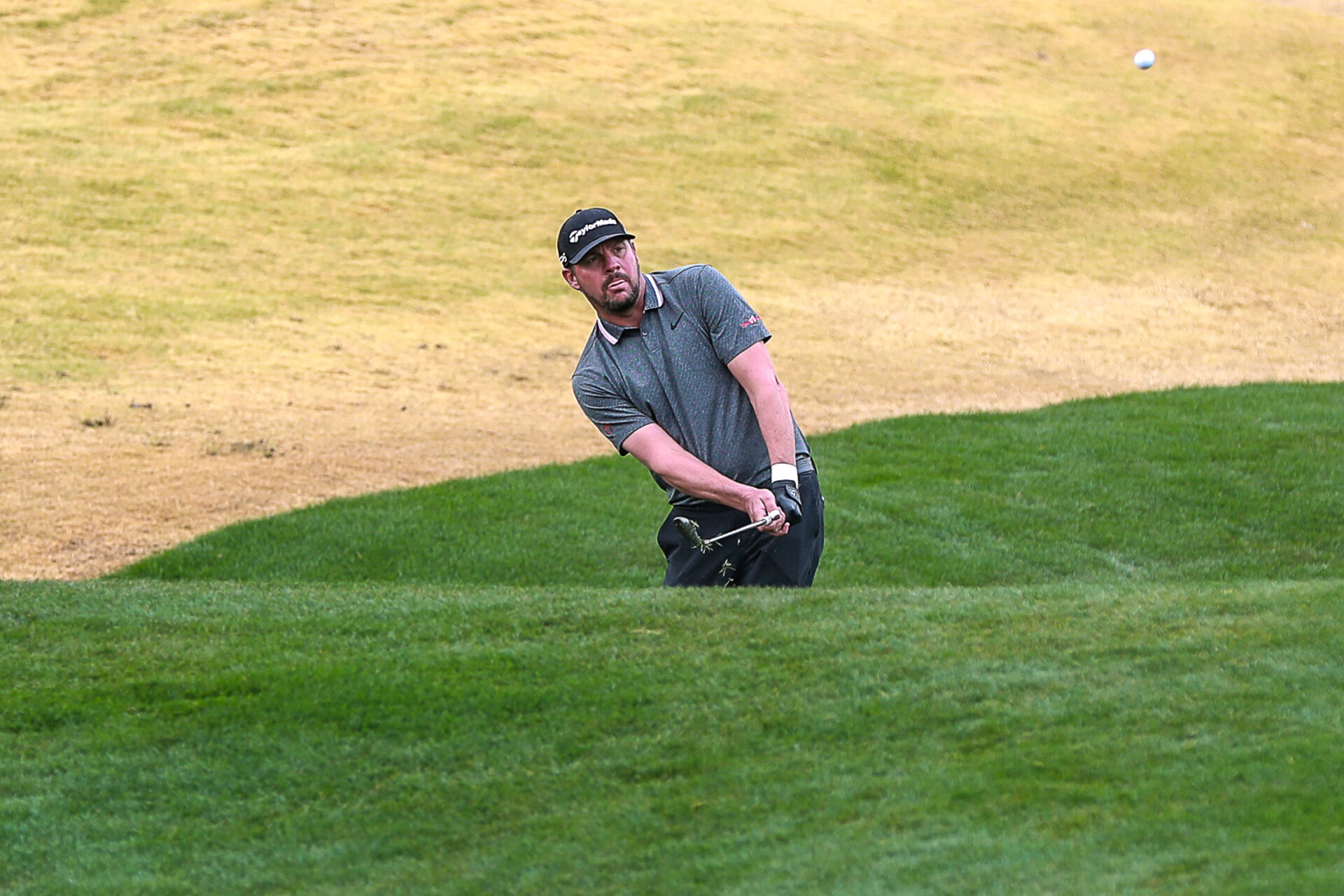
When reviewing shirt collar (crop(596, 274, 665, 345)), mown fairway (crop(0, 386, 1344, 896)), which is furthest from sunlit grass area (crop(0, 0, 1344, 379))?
shirt collar (crop(596, 274, 665, 345))

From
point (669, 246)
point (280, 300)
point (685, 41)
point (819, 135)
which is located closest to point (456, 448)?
point (280, 300)

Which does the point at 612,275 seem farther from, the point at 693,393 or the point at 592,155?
the point at 592,155

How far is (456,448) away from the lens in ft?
41.9

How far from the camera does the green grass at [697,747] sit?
3438 mm

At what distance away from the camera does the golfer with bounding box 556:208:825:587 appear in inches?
205

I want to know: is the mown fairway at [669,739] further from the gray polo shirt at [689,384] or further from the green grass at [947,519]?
the green grass at [947,519]

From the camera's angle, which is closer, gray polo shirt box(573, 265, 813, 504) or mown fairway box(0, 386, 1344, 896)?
mown fairway box(0, 386, 1344, 896)

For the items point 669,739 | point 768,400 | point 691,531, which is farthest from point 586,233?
point 669,739

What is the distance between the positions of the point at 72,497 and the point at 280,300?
6.72 metres

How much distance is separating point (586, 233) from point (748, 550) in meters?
1.32

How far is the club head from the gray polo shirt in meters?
0.18

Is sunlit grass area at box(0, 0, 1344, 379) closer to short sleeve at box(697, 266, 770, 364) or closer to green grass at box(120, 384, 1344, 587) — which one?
green grass at box(120, 384, 1344, 587)

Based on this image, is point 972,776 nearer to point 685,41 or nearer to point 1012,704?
point 1012,704

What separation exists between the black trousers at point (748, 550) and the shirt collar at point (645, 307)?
2.23 feet
